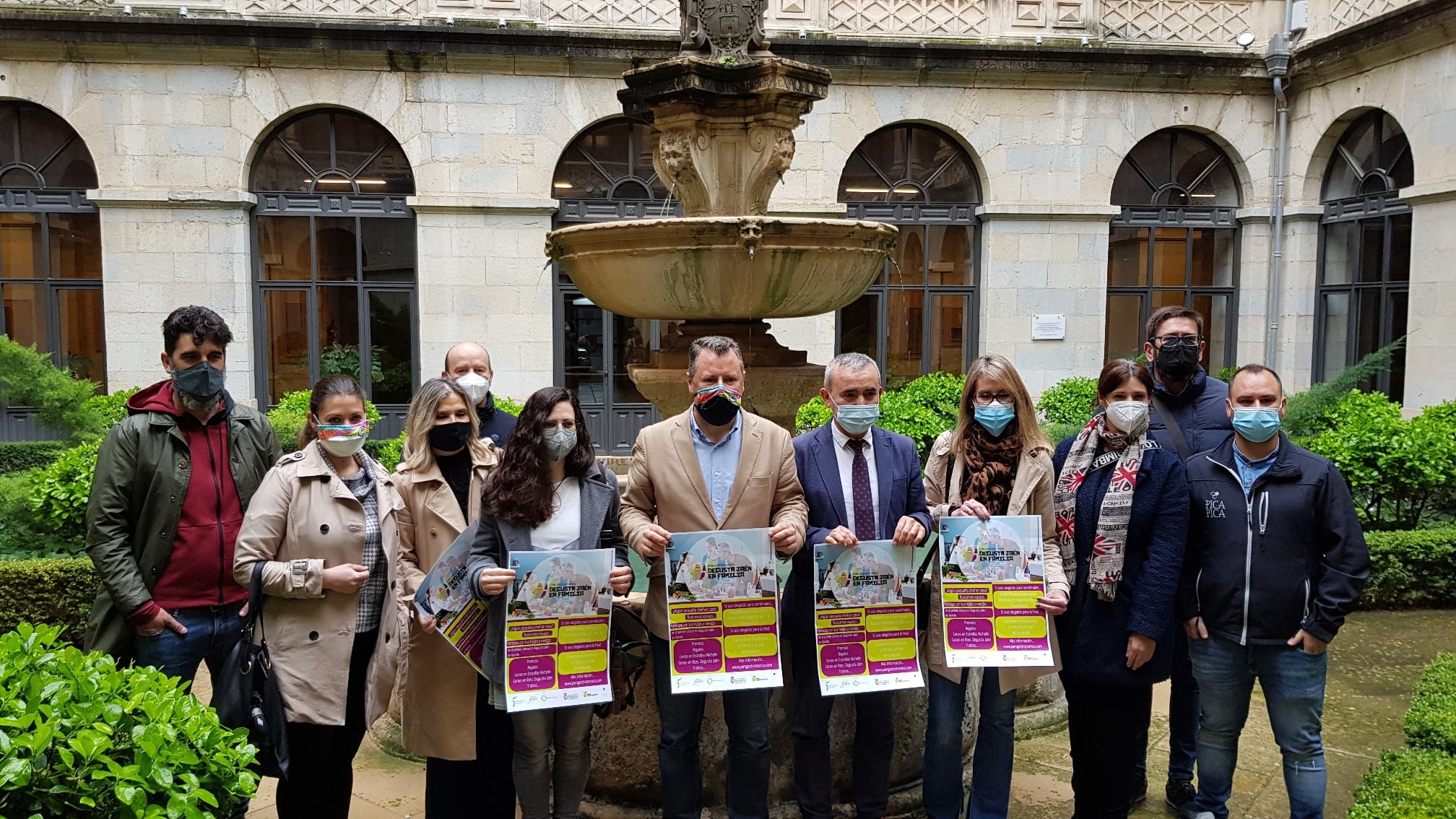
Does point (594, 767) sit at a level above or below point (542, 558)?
below

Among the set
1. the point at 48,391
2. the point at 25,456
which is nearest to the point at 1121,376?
the point at 48,391

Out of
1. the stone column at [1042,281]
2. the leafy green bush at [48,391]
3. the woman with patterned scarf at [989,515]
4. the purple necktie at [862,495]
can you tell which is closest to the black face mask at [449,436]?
the purple necktie at [862,495]

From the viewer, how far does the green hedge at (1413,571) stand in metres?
8.85

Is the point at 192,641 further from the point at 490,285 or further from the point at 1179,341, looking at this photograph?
the point at 490,285

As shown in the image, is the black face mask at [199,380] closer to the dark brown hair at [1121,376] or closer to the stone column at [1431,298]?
the dark brown hair at [1121,376]

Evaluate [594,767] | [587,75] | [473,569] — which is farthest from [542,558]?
[587,75]

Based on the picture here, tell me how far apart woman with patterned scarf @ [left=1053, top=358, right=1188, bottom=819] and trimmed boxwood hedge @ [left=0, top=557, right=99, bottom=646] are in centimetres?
661

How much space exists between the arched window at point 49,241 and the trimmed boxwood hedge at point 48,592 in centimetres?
1017

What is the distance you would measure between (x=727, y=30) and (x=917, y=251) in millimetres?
10857

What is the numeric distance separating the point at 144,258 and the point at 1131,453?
1569 cm

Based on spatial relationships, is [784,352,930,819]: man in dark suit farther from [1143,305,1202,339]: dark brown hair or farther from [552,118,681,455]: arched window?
[552,118,681,455]: arched window

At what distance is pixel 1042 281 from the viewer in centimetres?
1738

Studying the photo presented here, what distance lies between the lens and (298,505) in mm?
4148

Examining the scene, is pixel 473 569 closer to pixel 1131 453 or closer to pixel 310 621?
pixel 310 621
